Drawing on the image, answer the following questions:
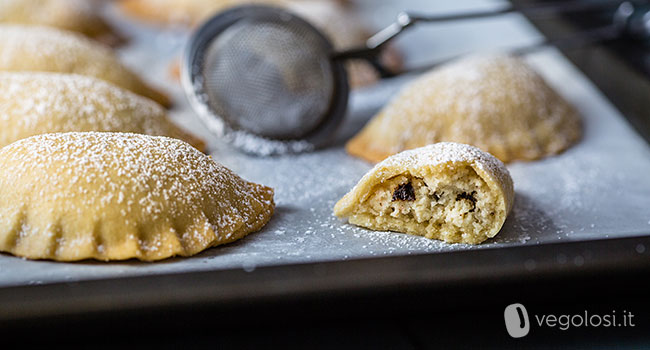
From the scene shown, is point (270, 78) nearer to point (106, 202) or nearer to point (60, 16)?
point (106, 202)

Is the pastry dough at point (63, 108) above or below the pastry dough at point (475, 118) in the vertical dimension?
above

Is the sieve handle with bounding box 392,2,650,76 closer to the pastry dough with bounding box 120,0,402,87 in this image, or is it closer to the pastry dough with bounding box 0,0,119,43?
the pastry dough with bounding box 120,0,402,87

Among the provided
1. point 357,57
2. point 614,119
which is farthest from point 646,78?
point 357,57

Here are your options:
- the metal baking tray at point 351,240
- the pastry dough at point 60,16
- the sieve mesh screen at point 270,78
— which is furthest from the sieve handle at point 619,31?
the pastry dough at point 60,16

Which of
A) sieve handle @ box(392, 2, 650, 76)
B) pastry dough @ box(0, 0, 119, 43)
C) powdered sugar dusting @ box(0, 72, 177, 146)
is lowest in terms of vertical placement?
sieve handle @ box(392, 2, 650, 76)

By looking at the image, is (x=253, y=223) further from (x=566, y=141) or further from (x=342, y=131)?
(x=566, y=141)

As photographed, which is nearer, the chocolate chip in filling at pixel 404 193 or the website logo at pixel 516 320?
the website logo at pixel 516 320

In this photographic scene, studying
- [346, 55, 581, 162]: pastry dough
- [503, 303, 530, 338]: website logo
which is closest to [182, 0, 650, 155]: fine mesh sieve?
[346, 55, 581, 162]: pastry dough

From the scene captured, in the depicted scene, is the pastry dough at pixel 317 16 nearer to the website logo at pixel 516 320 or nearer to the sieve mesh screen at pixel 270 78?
the sieve mesh screen at pixel 270 78
